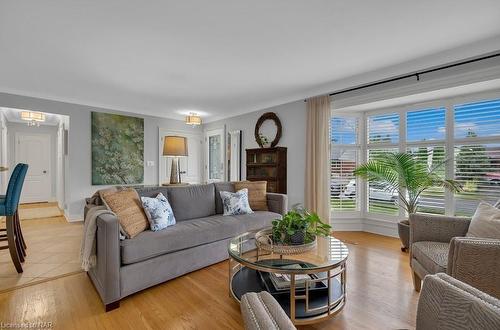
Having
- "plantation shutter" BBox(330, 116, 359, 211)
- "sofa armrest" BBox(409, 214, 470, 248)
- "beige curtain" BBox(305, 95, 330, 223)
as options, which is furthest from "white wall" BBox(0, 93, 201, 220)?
"sofa armrest" BBox(409, 214, 470, 248)

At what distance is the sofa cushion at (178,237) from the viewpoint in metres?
2.01

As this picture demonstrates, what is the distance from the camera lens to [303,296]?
170 centimetres

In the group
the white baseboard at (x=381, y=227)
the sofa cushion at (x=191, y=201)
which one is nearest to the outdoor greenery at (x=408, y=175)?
the white baseboard at (x=381, y=227)

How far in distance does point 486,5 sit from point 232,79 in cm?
272

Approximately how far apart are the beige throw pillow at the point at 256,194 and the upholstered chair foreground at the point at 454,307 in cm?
278

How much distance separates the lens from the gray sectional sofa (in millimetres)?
1879

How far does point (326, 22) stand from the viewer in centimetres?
214

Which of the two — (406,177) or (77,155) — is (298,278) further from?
(77,155)

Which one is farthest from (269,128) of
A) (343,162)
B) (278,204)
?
(278,204)

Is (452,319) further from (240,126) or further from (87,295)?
(240,126)

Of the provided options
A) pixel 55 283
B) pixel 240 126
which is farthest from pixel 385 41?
pixel 55 283

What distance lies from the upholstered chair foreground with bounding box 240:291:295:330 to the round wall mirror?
4.09 meters

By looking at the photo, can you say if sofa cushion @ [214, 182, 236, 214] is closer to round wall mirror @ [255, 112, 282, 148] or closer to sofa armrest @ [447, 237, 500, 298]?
round wall mirror @ [255, 112, 282, 148]

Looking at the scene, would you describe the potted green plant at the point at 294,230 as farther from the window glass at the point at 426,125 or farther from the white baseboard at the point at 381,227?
the window glass at the point at 426,125
